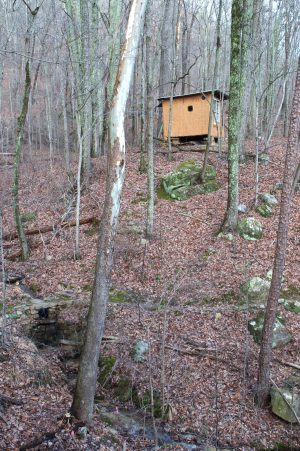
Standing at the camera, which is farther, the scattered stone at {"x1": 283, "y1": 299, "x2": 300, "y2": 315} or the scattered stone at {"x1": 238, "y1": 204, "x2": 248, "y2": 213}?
the scattered stone at {"x1": 238, "y1": 204, "x2": 248, "y2": 213}

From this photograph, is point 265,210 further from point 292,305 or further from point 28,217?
point 28,217

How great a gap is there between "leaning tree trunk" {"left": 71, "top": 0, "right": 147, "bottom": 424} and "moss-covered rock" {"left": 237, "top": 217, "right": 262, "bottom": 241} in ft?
22.6

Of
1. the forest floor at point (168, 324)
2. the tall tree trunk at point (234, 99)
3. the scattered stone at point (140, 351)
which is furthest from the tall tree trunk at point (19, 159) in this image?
the scattered stone at point (140, 351)

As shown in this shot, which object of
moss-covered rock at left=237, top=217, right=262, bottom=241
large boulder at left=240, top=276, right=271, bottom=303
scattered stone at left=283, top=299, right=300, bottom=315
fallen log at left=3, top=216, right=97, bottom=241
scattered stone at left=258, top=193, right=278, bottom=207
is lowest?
scattered stone at left=283, top=299, right=300, bottom=315

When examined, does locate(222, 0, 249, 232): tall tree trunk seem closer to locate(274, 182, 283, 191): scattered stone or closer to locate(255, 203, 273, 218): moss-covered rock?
locate(255, 203, 273, 218): moss-covered rock

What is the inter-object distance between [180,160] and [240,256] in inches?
356

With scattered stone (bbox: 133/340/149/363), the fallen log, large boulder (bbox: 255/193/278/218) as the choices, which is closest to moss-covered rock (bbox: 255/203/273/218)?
large boulder (bbox: 255/193/278/218)

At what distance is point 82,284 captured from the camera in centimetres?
1056

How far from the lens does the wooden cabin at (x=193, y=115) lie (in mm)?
19531

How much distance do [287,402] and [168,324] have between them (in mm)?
3054

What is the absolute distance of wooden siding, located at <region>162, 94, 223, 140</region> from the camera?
64.4ft

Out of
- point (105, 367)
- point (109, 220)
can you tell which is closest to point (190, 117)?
point (105, 367)

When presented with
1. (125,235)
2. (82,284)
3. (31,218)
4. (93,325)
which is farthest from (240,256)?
(31,218)

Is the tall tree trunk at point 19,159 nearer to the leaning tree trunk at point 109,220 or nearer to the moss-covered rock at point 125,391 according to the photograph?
the leaning tree trunk at point 109,220
